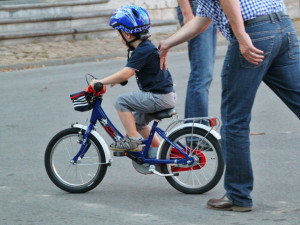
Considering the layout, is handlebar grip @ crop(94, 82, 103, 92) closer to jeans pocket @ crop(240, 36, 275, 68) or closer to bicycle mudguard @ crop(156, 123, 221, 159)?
bicycle mudguard @ crop(156, 123, 221, 159)

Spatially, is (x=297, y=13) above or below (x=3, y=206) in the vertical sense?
above

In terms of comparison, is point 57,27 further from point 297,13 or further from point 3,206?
point 3,206

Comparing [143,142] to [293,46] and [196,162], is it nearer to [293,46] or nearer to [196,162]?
[196,162]

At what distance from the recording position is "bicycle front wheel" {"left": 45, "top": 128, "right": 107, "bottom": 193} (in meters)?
5.68

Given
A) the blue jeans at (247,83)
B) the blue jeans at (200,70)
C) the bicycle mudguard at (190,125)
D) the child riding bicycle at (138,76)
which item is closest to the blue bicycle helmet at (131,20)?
the child riding bicycle at (138,76)

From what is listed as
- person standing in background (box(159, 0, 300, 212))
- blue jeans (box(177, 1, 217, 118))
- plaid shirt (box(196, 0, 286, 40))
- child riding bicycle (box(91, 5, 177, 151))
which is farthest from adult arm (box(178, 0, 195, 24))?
plaid shirt (box(196, 0, 286, 40))

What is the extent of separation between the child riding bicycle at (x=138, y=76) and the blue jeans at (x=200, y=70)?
131cm

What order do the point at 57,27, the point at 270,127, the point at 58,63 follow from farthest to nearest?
the point at 57,27 < the point at 58,63 < the point at 270,127

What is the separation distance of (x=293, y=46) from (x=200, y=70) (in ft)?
7.34

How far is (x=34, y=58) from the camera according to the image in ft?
49.9

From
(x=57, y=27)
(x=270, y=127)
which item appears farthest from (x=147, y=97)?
(x=57, y=27)

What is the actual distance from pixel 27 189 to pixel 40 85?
609cm

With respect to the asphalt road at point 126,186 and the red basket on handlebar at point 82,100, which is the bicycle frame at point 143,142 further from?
the asphalt road at point 126,186

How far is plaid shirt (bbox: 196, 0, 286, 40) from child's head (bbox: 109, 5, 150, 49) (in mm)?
764
